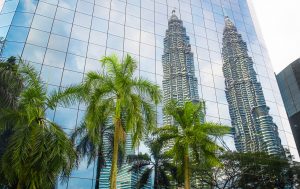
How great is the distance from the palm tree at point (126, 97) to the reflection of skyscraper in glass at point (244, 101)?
17.8 m

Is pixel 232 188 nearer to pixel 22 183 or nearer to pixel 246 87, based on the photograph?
pixel 246 87

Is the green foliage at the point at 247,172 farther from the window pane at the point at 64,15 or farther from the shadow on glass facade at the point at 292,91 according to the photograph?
the shadow on glass facade at the point at 292,91

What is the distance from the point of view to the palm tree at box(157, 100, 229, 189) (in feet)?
52.8

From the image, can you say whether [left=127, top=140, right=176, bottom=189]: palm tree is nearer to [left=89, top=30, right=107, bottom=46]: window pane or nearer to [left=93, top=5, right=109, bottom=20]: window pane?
[left=89, top=30, right=107, bottom=46]: window pane

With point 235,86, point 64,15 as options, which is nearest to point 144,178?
point 64,15

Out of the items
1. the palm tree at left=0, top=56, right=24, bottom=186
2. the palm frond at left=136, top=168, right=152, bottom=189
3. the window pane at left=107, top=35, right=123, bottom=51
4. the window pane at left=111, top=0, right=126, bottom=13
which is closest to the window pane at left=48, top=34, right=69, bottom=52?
the window pane at left=107, top=35, right=123, bottom=51

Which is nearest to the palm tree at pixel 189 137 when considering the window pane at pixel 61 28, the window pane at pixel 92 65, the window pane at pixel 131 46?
the window pane at pixel 92 65

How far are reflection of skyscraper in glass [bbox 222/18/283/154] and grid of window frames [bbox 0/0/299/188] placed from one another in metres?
0.84

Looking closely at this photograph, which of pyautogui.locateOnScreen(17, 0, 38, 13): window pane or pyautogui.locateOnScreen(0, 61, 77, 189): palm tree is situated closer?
pyautogui.locateOnScreen(0, 61, 77, 189): palm tree

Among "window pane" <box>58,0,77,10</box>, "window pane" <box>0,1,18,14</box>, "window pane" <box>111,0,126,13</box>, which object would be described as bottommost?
"window pane" <box>0,1,18,14</box>

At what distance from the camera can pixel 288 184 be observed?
2644cm

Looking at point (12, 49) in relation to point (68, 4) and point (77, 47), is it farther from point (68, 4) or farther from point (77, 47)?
point (68, 4)

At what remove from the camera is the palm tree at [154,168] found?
75.0 feet

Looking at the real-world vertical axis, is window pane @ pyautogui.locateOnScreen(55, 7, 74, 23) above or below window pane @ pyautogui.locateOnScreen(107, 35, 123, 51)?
above
